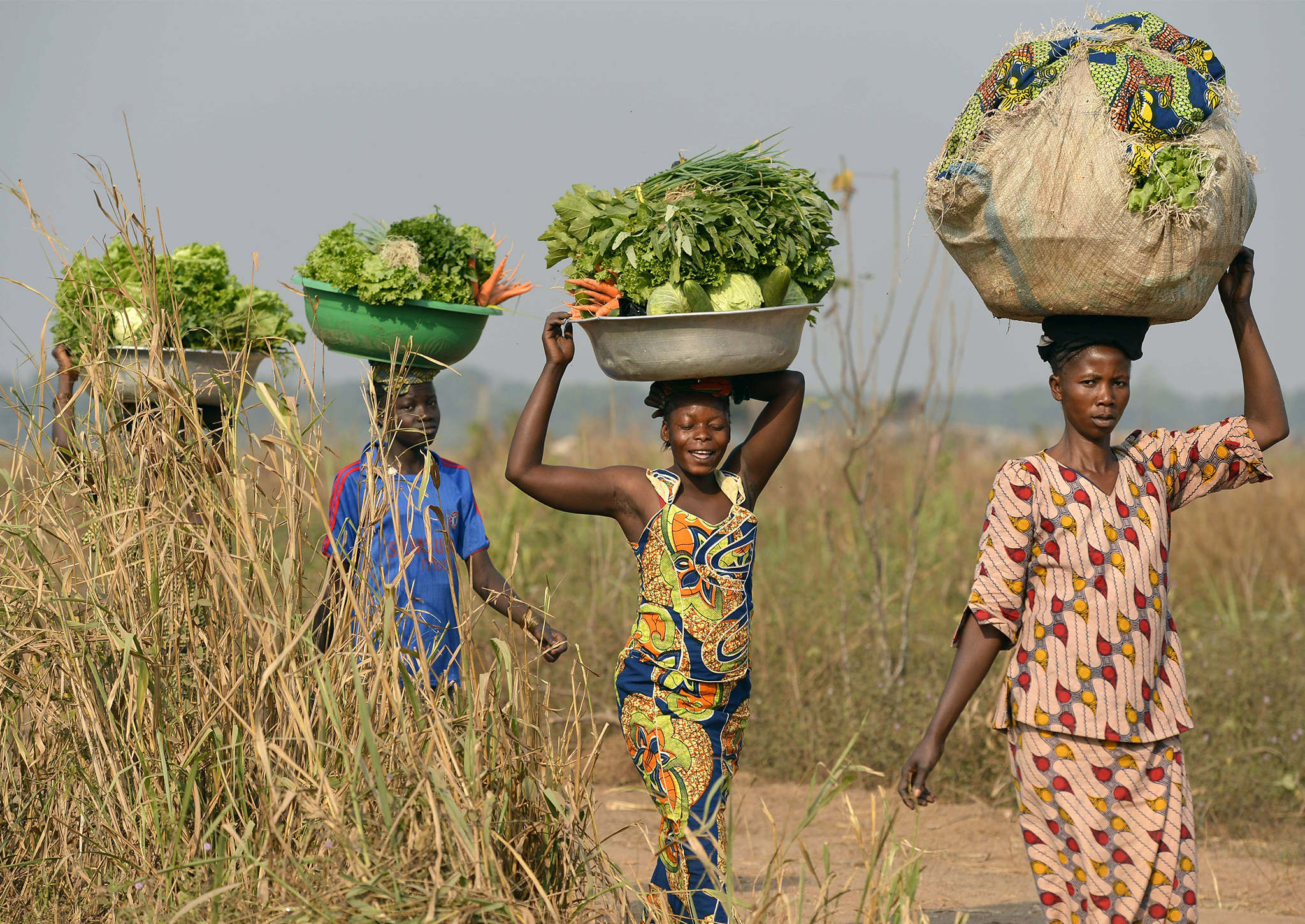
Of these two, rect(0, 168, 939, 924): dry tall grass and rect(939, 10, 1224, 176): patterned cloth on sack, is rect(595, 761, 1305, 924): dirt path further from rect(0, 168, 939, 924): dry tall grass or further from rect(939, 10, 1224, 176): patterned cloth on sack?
rect(939, 10, 1224, 176): patterned cloth on sack

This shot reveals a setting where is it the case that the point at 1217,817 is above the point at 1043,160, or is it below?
below

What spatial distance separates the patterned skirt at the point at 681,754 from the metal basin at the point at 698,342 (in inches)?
31.0

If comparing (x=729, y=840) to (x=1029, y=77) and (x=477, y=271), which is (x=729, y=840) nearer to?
(x=1029, y=77)

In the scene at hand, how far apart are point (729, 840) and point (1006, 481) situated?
1097 millimetres

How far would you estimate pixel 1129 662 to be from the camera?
107 inches

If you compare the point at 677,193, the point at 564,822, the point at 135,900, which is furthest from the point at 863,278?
the point at 135,900

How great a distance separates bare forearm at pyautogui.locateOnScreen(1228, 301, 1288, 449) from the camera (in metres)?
2.92

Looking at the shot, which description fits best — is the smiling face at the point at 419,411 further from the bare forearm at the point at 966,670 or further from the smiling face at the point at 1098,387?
the smiling face at the point at 1098,387

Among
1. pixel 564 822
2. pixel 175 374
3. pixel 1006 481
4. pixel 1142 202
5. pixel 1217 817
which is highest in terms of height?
pixel 1142 202

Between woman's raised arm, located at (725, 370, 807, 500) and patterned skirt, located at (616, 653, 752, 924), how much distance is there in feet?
1.92

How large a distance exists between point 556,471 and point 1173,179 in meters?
1.66

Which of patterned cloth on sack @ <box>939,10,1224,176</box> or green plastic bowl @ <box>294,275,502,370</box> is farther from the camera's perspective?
green plastic bowl @ <box>294,275,502,370</box>

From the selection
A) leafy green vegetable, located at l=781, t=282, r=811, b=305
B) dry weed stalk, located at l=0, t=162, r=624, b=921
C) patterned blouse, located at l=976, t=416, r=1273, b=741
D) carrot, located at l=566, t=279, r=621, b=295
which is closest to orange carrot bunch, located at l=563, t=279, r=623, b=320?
carrot, located at l=566, t=279, r=621, b=295

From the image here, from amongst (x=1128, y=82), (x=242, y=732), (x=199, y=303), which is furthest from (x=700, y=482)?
(x=199, y=303)
